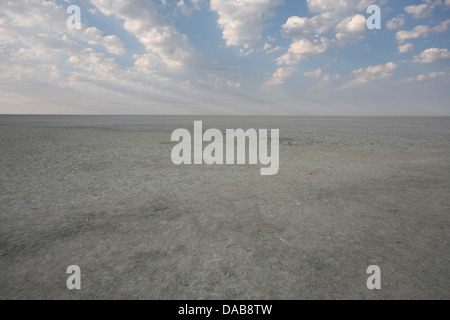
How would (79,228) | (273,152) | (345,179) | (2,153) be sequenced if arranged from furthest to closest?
(273,152) → (2,153) → (345,179) → (79,228)

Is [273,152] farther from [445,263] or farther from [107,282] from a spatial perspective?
[107,282]

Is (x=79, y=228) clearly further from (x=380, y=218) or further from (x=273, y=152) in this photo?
(x=273, y=152)

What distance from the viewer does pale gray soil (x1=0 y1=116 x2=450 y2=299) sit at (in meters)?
3.00

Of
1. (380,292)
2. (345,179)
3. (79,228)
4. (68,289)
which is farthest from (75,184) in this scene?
(345,179)

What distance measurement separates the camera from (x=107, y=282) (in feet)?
9.94

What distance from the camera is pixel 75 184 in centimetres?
721

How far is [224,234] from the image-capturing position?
429cm

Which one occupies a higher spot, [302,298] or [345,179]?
[345,179]

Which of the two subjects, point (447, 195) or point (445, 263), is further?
point (447, 195)

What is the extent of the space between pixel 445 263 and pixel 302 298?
2267 mm

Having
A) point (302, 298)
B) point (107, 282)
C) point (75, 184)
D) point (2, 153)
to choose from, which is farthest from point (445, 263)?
point (2, 153)

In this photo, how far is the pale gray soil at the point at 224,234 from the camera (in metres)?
3.00

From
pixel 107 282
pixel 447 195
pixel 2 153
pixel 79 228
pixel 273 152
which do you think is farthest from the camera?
pixel 273 152
